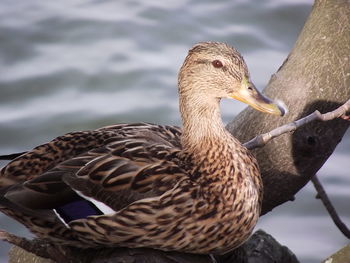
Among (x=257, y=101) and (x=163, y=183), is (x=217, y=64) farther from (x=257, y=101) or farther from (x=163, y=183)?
(x=163, y=183)

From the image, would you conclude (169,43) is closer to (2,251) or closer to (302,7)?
(302,7)

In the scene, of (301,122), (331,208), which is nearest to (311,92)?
(301,122)

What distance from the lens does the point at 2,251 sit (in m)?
6.98

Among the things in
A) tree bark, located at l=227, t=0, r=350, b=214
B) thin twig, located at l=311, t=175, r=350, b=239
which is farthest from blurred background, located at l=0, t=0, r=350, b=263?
tree bark, located at l=227, t=0, r=350, b=214

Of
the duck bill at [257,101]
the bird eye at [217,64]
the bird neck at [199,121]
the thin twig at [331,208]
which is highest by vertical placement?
the bird eye at [217,64]

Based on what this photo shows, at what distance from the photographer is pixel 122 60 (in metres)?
8.80

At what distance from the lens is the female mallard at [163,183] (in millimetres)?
4582

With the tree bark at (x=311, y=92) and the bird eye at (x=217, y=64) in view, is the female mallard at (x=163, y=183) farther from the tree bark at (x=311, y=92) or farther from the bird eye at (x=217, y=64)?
the tree bark at (x=311, y=92)

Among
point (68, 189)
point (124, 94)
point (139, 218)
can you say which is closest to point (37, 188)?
point (68, 189)

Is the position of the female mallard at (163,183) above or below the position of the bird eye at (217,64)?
below

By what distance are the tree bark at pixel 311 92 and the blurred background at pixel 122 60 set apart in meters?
1.96

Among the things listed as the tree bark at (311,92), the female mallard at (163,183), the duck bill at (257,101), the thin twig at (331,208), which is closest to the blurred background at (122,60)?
the thin twig at (331,208)

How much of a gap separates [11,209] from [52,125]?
11.1 feet

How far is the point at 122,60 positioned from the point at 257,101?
427 centimetres
